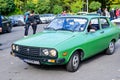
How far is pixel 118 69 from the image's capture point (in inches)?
309

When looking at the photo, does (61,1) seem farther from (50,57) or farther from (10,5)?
(50,57)

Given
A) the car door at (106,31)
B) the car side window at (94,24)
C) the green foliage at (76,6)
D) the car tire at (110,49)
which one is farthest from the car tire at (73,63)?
the green foliage at (76,6)

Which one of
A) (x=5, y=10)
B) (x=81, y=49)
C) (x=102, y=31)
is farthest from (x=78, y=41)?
(x=5, y=10)

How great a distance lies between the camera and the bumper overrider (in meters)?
6.99

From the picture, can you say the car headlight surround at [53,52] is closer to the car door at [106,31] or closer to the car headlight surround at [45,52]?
the car headlight surround at [45,52]

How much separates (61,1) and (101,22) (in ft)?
146

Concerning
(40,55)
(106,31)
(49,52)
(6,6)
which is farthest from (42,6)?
(49,52)

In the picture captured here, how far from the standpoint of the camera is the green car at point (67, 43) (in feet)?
23.2

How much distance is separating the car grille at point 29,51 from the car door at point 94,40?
61.4 inches

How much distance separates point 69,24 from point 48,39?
1.15 m

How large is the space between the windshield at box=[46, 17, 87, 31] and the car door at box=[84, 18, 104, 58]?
0.27m

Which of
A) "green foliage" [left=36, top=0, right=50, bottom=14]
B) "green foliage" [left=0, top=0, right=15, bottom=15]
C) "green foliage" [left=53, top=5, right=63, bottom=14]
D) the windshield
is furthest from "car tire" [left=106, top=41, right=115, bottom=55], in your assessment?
"green foliage" [left=53, top=5, right=63, bottom=14]

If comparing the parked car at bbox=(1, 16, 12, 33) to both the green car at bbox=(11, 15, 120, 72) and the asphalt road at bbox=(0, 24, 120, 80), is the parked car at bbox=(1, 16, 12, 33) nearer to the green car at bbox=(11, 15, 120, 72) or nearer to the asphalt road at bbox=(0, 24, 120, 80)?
the asphalt road at bbox=(0, 24, 120, 80)

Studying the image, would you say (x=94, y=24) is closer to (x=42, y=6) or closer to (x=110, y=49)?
(x=110, y=49)
